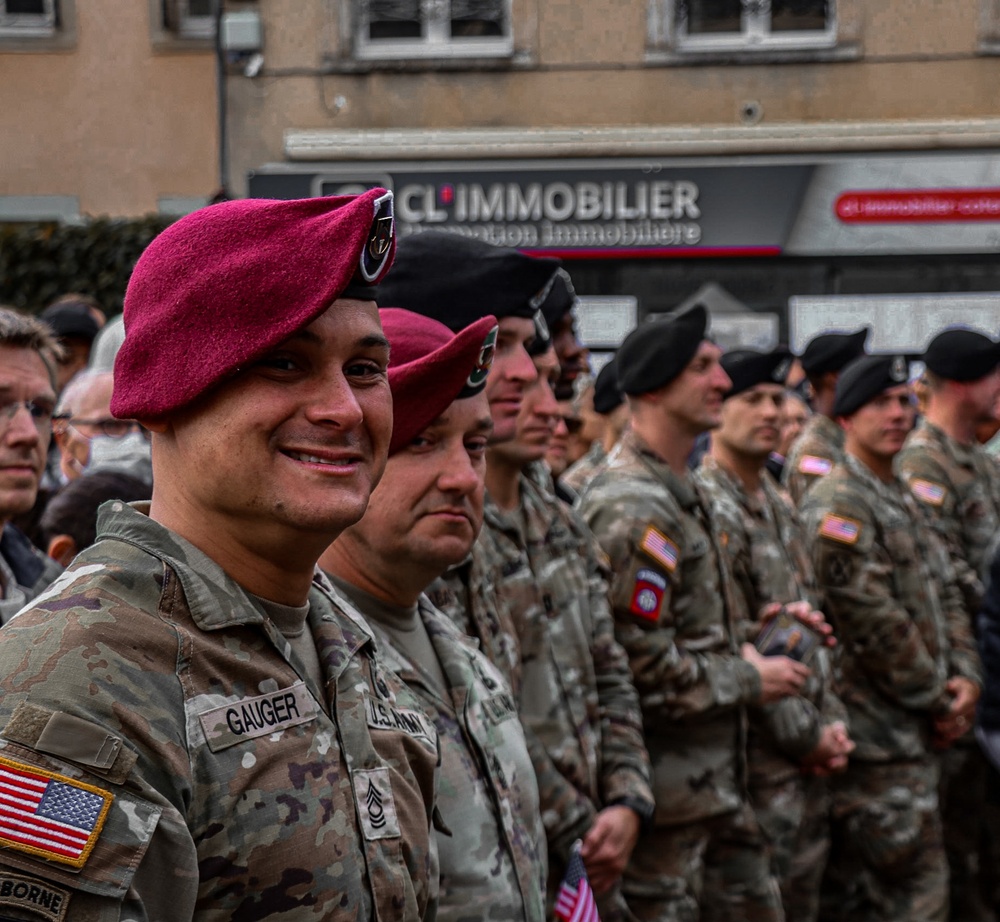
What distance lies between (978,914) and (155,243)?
6.24 metres

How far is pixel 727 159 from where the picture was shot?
14.5 m

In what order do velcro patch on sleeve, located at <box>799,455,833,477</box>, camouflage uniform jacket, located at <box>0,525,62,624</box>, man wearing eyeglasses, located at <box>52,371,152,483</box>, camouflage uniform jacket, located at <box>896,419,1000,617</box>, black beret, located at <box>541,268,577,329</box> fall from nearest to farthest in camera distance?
camouflage uniform jacket, located at <box>0,525,62,624</box> < man wearing eyeglasses, located at <box>52,371,152,483</box> < black beret, located at <box>541,268,577,329</box> < camouflage uniform jacket, located at <box>896,419,1000,617</box> < velcro patch on sleeve, located at <box>799,455,833,477</box>

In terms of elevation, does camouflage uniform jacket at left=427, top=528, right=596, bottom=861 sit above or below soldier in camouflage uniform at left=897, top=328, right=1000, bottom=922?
above

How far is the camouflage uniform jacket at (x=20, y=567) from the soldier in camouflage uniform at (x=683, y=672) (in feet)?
5.75

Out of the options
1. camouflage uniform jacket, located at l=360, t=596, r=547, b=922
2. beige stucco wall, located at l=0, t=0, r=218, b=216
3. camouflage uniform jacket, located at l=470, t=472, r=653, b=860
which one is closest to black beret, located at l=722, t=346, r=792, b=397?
camouflage uniform jacket, located at l=470, t=472, r=653, b=860

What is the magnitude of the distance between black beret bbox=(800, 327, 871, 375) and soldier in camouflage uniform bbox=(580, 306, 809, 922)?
10.3 feet

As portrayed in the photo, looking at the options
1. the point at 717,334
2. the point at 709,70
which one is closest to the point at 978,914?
the point at 717,334

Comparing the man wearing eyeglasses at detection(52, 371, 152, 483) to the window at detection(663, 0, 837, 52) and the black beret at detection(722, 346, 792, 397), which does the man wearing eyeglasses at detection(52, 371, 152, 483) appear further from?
the window at detection(663, 0, 837, 52)

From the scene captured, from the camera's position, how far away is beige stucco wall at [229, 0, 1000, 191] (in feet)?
47.6

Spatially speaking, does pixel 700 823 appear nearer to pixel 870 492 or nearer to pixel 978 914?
pixel 870 492

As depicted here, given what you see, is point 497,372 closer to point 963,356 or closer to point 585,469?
point 585,469

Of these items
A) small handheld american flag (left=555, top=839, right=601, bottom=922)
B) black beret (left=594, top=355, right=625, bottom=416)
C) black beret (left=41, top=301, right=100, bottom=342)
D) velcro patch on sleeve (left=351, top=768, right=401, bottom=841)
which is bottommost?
black beret (left=594, top=355, right=625, bottom=416)

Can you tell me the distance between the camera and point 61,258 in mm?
11922

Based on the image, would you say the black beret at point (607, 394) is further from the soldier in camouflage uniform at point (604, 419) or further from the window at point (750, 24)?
the window at point (750, 24)
